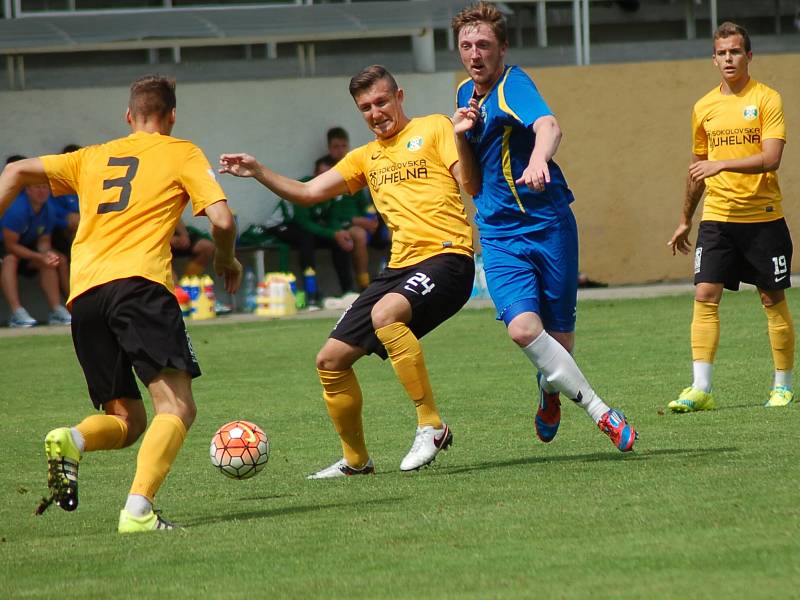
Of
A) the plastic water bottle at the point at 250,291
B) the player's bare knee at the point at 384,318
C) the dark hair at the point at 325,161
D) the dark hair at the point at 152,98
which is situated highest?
the dark hair at the point at 152,98

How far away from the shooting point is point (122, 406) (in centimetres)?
618

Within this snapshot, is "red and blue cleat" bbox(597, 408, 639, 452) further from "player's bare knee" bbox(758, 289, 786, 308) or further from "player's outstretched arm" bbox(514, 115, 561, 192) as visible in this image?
"player's bare knee" bbox(758, 289, 786, 308)

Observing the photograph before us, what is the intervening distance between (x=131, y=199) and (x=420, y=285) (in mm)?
1615

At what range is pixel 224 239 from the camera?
6.02 meters

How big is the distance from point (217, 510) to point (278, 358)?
22.4ft

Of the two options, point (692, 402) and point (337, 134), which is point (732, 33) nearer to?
point (692, 402)

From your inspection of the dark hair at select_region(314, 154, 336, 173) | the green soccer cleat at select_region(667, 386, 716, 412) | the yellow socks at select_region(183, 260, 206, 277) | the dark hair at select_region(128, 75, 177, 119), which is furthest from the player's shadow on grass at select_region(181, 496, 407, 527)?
the dark hair at select_region(314, 154, 336, 173)

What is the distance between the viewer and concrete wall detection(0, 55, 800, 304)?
1902 centimetres

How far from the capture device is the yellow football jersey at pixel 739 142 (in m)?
8.88

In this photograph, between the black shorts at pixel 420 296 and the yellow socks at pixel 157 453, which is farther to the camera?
the black shorts at pixel 420 296

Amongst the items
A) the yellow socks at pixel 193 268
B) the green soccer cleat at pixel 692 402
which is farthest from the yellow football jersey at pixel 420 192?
the yellow socks at pixel 193 268

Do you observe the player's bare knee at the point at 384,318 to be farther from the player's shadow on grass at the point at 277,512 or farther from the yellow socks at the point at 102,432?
the yellow socks at the point at 102,432

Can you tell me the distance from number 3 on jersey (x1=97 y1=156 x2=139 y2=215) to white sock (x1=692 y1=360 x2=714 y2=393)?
162 inches

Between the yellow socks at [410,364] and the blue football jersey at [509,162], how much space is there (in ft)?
2.18
